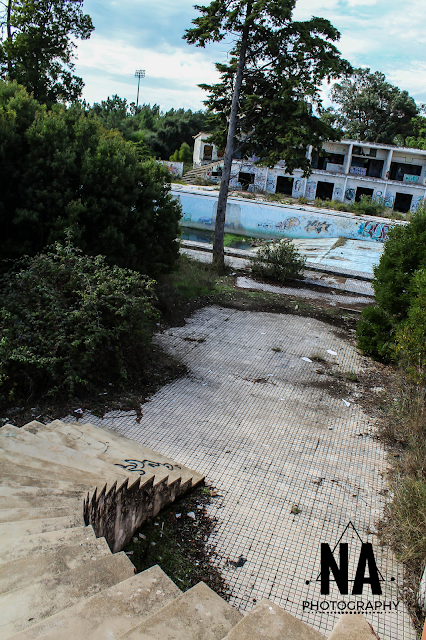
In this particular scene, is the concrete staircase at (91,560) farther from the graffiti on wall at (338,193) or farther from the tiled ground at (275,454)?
the graffiti on wall at (338,193)

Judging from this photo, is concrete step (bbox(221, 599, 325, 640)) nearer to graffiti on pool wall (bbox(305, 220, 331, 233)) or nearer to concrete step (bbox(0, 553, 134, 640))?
concrete step (bbox(0, 553, 134, 640))

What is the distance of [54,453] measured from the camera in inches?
163

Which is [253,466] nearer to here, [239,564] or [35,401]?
[239,564]

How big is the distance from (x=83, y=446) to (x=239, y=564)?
1.82m

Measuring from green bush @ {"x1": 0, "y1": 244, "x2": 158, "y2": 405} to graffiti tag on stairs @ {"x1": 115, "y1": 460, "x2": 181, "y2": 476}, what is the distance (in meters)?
1.60

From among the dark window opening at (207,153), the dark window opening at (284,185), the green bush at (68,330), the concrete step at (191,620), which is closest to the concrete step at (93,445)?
the green bush at (68,330)

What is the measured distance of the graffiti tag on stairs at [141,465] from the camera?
164 inches

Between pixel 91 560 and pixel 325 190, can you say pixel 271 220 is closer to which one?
pixel 325 190

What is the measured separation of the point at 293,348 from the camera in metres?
8.37

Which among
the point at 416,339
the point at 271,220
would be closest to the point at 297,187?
the point at 271,220

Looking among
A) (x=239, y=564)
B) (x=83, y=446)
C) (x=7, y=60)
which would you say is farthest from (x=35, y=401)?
(x=7, y=60)

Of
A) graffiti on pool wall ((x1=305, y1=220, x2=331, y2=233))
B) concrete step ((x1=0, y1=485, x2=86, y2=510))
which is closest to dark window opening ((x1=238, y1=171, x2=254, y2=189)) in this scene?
graffiti on pool wall ((x1=305, y1=220, x2=331, y2=233))

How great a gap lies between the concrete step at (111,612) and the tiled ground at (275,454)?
1165mm

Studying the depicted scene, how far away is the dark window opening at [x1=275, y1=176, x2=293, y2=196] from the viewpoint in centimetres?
3728
